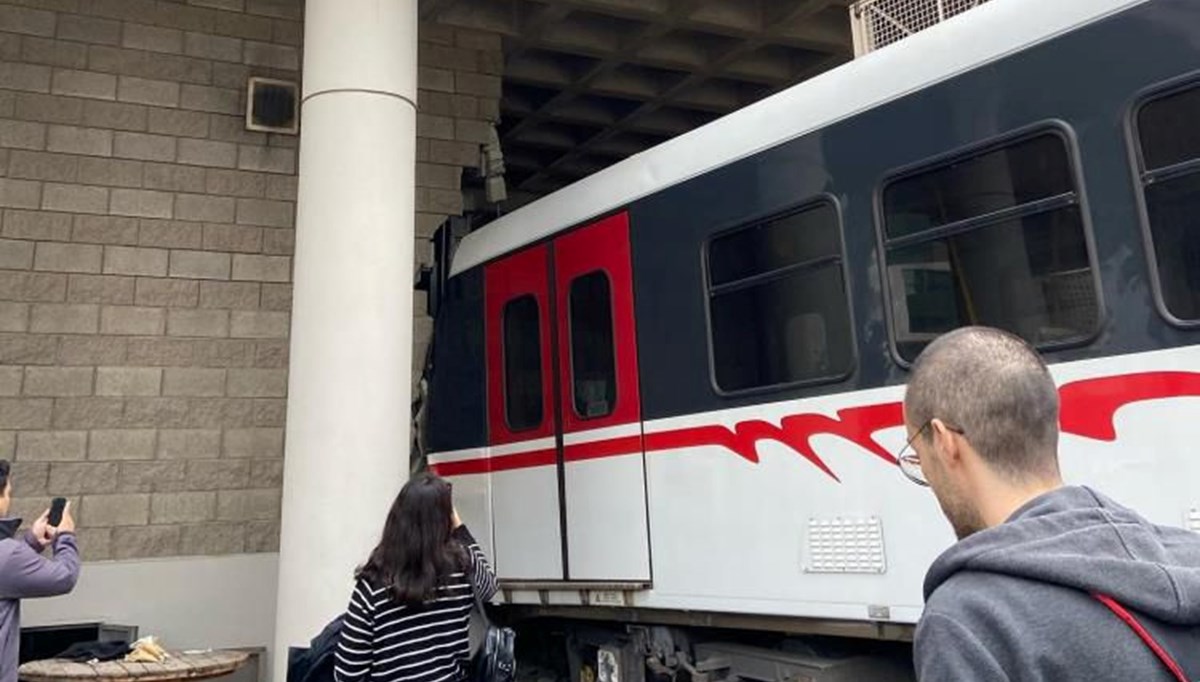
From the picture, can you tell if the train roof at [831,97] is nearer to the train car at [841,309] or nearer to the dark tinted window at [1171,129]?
the train car at [841,309]

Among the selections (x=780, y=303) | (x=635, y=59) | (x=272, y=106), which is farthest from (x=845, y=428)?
(x=635, y=59)

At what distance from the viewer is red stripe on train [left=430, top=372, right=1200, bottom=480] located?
338cm

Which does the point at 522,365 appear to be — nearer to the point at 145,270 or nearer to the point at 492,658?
the point at 492,658

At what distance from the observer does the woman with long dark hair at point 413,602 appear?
10.8 feet

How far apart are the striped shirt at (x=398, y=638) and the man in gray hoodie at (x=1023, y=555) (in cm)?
231

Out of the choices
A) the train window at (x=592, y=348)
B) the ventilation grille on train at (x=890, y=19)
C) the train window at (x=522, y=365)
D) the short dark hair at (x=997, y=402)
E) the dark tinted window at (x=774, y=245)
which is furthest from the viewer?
the train window at (x=522, y=365)

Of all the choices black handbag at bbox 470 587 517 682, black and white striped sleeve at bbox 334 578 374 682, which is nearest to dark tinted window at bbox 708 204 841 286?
black handbag at bbox 470 587 517 682

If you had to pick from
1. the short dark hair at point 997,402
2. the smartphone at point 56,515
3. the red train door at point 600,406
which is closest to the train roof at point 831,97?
the red train door at point 600,406

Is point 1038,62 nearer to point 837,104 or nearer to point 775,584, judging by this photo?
point 837,104

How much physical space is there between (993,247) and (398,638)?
277 centimetres

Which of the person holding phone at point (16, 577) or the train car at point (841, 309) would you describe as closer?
the train car at point (841, 309)

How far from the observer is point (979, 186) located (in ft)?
12.9

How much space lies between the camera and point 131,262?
7.86m

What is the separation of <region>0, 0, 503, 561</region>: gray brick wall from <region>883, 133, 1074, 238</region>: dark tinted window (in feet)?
19.2
